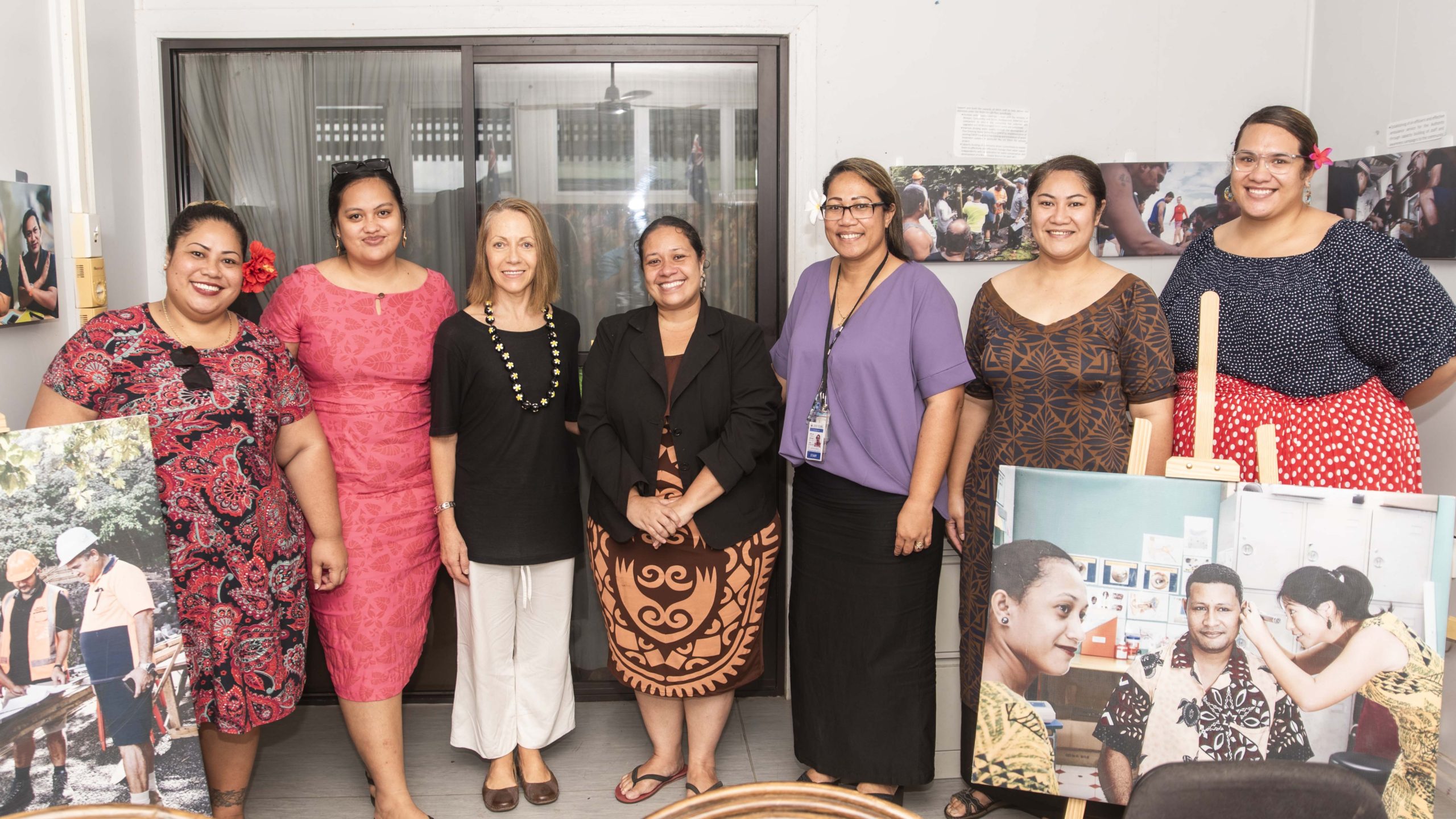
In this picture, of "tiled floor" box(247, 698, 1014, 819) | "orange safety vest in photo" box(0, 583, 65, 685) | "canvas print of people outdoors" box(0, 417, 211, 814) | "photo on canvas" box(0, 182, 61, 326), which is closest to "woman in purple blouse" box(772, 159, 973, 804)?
"tiled floor" box(247, 698, 1014, 819)

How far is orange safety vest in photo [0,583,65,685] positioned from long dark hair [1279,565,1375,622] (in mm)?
2210

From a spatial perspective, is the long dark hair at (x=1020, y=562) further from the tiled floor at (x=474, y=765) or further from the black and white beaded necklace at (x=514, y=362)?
the black and white beaded necklace at (x=514, y=362)

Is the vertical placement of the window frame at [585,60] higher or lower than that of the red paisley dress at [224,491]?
higher

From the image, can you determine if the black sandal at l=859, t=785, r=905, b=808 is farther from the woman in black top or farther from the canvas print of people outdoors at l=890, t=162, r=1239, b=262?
the canvas print of people outdoors at l=890, t=162, r=1239, b=262

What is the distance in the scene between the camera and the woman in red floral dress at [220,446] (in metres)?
2.03

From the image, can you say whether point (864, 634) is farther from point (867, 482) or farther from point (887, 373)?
point (887, 373)

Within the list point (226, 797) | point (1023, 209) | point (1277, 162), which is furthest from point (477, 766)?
point (1277, 162)

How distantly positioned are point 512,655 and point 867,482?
1090mm

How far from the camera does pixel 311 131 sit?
10.3ft

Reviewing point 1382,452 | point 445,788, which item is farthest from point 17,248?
point 1382,452

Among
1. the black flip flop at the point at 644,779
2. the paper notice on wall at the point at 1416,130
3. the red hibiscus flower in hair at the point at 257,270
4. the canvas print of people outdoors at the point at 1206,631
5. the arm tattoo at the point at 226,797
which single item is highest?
the paper notice on wall at the point at 1416,130

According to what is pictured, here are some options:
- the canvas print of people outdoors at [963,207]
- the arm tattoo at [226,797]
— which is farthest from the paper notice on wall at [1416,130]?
the arm tattoo at [226,797]

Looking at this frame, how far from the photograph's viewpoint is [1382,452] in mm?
2199

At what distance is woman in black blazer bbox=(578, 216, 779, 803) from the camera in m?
2.45
